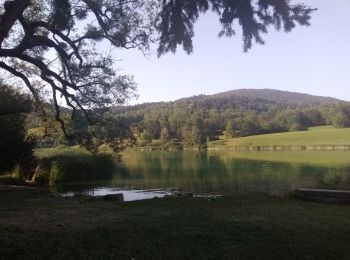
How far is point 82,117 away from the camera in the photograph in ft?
50.4

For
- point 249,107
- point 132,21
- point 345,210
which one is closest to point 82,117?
point 132,21

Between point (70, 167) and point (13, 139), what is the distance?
24.6 feet

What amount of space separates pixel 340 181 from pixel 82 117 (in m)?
10.3

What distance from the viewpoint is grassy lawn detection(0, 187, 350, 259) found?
6.49 meters

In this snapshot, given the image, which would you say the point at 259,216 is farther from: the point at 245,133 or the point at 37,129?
the point at 245,133

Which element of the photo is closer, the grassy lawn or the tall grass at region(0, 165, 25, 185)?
the grassy lawn

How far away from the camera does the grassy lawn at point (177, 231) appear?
649cm

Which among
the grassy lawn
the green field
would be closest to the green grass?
the green field

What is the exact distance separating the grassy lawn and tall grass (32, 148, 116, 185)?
15.7m

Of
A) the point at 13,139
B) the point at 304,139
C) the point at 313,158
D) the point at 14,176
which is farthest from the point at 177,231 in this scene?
the point at 304,139

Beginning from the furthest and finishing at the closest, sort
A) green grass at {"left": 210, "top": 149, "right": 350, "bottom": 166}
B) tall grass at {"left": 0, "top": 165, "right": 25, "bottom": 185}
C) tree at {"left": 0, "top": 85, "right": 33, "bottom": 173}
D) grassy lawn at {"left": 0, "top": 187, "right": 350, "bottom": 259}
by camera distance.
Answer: green grass at {"left": 210, "top": 149, "right": 350, "bottom": 166} < tall grass at {"left": 0, "top": 165, "right": 25, "bottom": 185} < tree at {"left": 0, "top": 85, "right": 33, "bottom": 173} < grassy lawn at {"left": 0, "top": 187, "right": 350, "bottom": 259}

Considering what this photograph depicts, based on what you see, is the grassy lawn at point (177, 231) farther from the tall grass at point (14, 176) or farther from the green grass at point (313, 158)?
the green grass at point (313, 158)

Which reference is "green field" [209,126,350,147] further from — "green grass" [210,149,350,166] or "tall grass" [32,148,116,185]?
"tall grass" [32,148,116,185]

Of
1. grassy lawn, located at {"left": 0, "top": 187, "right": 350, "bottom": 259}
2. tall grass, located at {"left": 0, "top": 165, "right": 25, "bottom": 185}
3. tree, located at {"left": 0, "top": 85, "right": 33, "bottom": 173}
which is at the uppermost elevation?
tree, located at {"left": 0, "top": 85, "right": 33, "bottom": 173}
